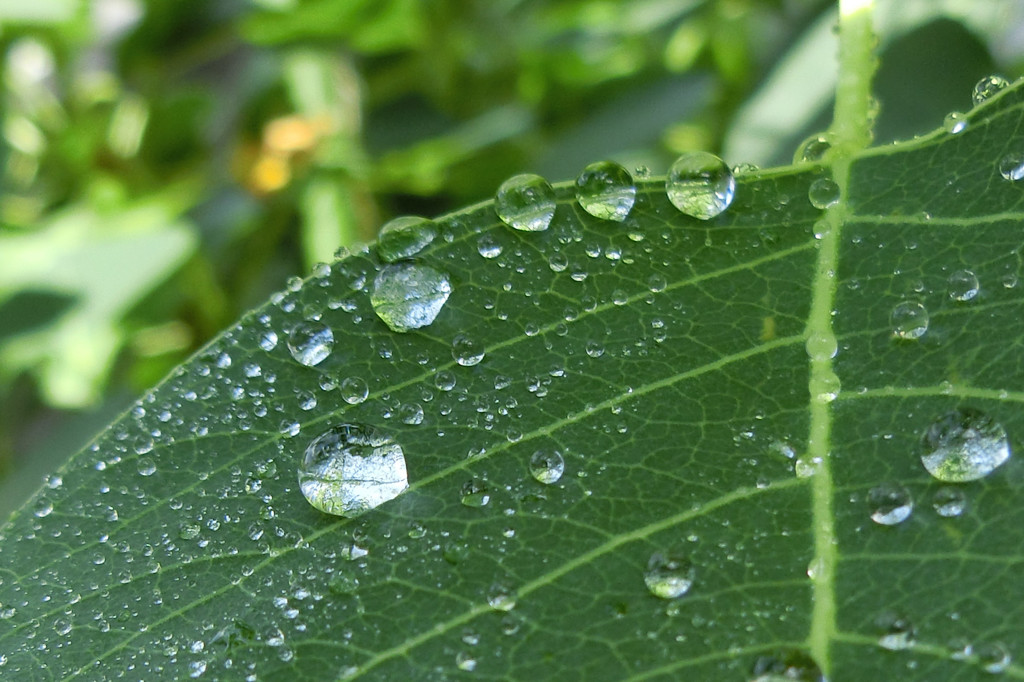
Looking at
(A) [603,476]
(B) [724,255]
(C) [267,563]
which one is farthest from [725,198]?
(C) [267,563]

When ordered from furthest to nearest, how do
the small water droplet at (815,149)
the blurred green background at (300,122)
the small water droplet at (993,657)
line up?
the blurred green background at (300,122), the small water droplet at (815,149), the small water droplet at (993,657)

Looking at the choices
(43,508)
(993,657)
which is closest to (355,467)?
(43,508)

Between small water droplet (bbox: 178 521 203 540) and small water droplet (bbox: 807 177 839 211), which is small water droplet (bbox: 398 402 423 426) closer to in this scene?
small water droplet (bbox: 178 521 203 540)

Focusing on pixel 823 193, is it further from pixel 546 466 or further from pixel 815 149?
pixel 546 466

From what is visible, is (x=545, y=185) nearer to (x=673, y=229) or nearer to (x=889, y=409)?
(x=673, y=229)

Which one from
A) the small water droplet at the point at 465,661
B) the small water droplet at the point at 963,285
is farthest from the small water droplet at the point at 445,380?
the small water droplet at the point at 963,285

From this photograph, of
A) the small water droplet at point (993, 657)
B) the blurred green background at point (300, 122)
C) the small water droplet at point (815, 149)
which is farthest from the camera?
the blurred green background at point (300, 122)

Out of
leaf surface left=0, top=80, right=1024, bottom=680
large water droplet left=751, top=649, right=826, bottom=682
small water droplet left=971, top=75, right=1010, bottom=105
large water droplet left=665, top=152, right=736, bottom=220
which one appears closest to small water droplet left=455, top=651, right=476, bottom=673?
leaf surface left=0, top=80, right=1024, bottom=680

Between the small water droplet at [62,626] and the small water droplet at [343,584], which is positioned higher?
the small water droplet at [343,584]

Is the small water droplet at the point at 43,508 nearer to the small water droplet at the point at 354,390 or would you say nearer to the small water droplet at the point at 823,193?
the small water droplet at the point at 354,390
